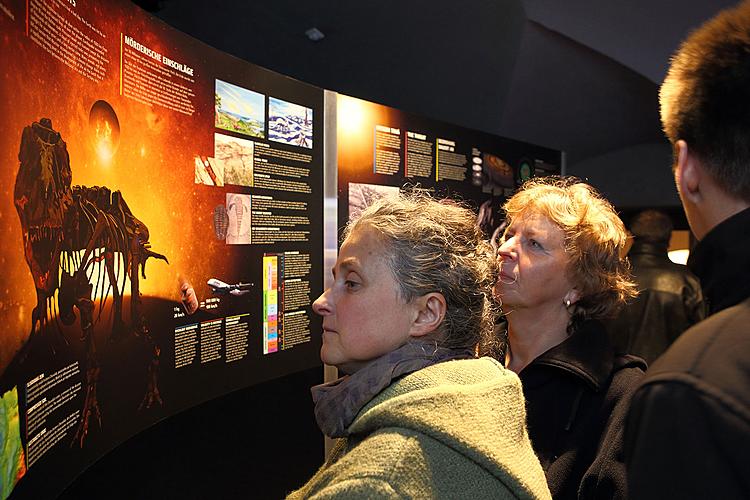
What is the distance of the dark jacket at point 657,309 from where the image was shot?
447 cm

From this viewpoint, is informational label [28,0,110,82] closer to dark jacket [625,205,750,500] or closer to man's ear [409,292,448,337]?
man's ear [409,292,448,337]

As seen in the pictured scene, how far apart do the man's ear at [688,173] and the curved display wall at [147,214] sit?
5.50 ft

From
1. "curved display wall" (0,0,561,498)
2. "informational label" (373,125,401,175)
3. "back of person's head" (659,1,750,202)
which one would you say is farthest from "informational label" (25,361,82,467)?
"informational label" (373,125,401,175)

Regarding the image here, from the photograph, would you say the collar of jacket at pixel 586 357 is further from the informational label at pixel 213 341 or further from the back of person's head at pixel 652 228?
the back of person's head at pixel 652 228

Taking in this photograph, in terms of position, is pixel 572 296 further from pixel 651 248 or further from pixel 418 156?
pixel 418 156

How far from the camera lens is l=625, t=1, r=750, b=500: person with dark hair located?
0.80m

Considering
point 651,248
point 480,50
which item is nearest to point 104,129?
point 651,248

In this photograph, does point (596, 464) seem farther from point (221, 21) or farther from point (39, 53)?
point (221, 21)

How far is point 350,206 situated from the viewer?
441 centimetres

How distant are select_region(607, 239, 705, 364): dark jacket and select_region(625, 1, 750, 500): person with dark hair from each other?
363 cm

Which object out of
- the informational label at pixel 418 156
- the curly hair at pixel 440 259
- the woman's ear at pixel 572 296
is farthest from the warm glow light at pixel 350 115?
the curly hair at pixel 440 259

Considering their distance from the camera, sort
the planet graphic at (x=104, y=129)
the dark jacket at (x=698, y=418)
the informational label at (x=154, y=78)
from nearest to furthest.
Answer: the dark jacket at (x=698, y=418), the planet graphic at (x=104, y=129), the informational label at (x=154, y=78)

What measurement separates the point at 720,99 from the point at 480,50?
7.67 metres

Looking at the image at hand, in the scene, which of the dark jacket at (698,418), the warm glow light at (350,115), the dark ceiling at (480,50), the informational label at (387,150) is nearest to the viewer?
the dark jacket at (698,418)
